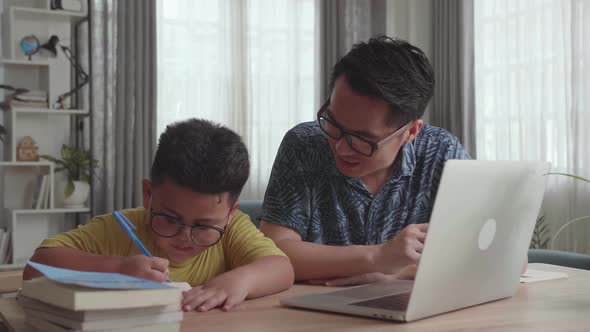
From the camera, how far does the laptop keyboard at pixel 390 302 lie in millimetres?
1054

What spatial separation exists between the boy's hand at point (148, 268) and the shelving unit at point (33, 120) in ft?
11.1

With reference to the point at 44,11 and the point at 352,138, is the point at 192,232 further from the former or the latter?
the point at 44,11

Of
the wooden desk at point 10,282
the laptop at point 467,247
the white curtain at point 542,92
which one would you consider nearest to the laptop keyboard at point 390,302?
the laptop at point 467,247

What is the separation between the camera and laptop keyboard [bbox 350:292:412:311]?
1054 mm

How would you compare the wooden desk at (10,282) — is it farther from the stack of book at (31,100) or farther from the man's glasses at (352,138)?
the stack of book at (31,100)

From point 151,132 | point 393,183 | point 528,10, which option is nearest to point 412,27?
point 528,10

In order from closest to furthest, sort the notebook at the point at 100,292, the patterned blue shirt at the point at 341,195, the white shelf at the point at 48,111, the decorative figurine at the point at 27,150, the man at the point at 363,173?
the notebook at the point at 100,292, the man at the point at 363,173, the patterned blue shirt at the point at 341,195, the white shelf at the point at 48,111, the decorative figurine at the point at 27,150

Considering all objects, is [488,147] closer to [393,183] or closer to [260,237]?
[393,183]

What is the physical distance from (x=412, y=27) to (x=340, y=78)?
409 centimetres

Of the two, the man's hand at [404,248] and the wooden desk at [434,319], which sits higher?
the man's hand at [404,248]

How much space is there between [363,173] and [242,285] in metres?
0.47

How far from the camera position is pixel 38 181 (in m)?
4.40

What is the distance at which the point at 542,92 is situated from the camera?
14.1ft

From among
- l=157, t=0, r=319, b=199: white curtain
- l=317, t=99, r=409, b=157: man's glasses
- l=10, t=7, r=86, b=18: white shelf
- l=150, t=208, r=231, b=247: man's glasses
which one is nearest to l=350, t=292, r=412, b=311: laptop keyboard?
l=150, t=208, r=231, b=247: man's glasses
